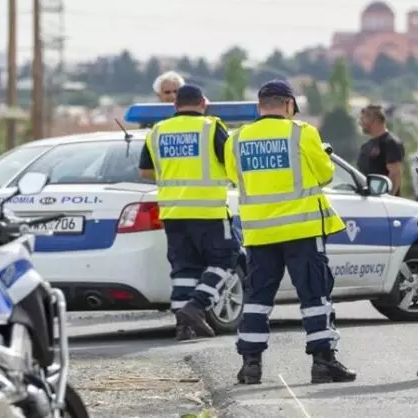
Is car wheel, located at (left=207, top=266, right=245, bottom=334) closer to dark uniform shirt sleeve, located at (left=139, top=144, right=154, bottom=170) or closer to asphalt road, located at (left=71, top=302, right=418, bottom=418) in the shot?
asphalt road, located at (left=71, top=302, right=418, bottom=418)

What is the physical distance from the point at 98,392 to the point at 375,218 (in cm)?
418

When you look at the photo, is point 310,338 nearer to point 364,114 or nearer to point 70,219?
point 70,219

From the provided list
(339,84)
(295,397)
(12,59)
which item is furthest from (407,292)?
(339,84)

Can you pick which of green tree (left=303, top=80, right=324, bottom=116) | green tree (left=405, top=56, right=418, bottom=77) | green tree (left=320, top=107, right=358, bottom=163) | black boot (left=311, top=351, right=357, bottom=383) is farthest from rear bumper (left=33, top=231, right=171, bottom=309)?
Result: green tree (left=405, top=56, right=418, bottom=77)

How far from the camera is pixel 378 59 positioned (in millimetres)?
185250

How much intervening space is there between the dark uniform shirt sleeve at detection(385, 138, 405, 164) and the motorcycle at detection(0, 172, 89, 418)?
8.46m

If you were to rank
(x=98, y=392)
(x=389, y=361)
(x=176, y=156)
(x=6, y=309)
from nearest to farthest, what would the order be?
(x=6, y=309)
(x=98, y=392)
(x=389, y=361)
(x=176, y=156)

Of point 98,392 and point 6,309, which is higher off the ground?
point 6,309

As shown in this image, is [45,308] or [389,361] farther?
[389,361]

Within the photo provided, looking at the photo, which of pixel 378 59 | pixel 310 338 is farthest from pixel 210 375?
pixel 378 59

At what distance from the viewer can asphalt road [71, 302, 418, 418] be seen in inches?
343

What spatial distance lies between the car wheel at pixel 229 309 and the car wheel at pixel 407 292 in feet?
5.15

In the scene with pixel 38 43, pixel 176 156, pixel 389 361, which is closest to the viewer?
pixel 389 361

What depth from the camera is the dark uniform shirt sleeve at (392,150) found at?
49.1 ft
